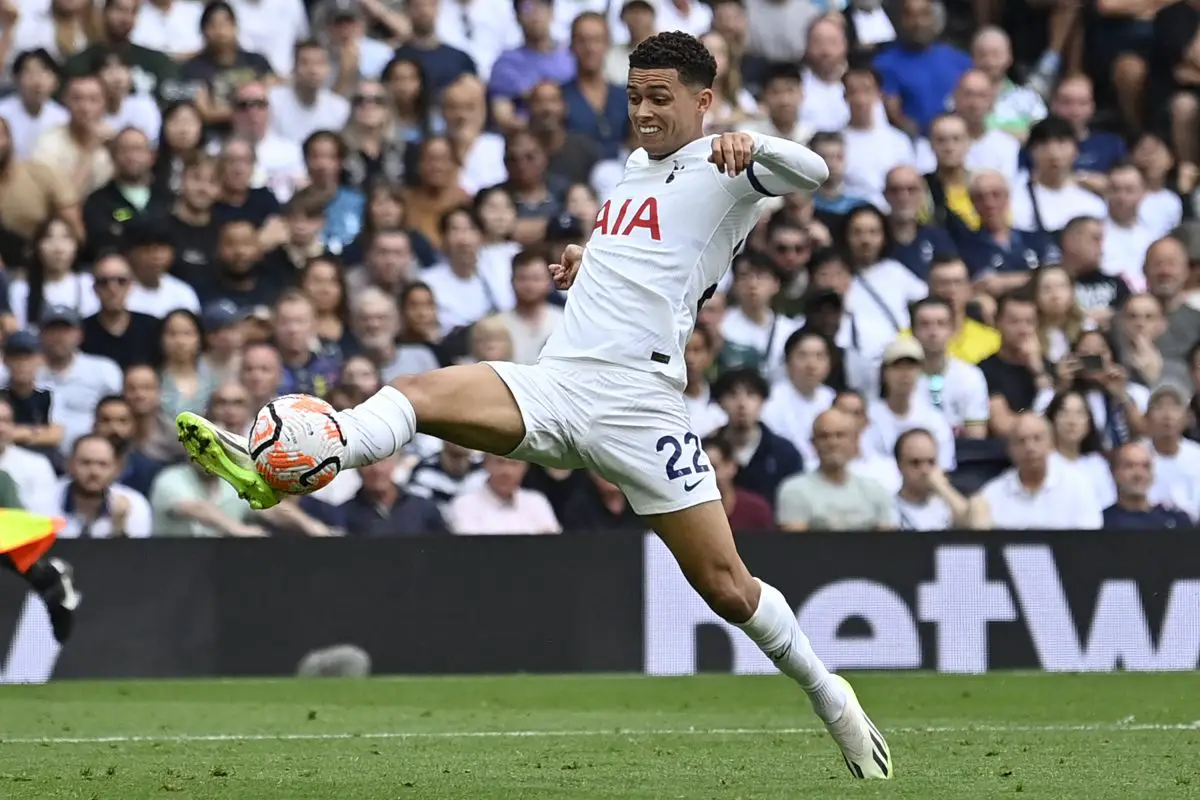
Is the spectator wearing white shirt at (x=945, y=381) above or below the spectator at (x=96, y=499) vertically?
above

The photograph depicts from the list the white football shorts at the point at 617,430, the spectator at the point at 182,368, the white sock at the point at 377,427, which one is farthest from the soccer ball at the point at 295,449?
the spectator at the point at 182,368

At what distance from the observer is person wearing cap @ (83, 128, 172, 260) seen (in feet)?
47.0

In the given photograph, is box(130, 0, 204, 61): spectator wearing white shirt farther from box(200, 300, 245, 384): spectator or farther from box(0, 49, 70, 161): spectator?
box(200, 300, 245, 384): spectator

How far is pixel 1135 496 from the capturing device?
1331 centimetres

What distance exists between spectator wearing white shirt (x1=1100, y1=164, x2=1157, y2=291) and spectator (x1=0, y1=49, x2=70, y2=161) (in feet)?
25.9

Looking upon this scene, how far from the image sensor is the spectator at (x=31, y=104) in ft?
48.5

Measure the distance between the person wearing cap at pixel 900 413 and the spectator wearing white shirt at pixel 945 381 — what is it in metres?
0.15

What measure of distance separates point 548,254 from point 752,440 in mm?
2046

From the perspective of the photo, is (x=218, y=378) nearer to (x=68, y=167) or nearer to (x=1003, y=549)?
(x=68, y=167)

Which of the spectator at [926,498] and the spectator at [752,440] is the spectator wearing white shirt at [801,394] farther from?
the spectator at [926,498]

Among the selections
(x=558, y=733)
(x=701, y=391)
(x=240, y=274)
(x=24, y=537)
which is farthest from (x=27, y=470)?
(x=558, y=733)

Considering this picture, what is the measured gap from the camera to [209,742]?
9203 mm

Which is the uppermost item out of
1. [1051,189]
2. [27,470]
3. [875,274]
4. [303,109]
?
[303,109]

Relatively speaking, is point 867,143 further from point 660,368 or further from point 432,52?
point 660,368
